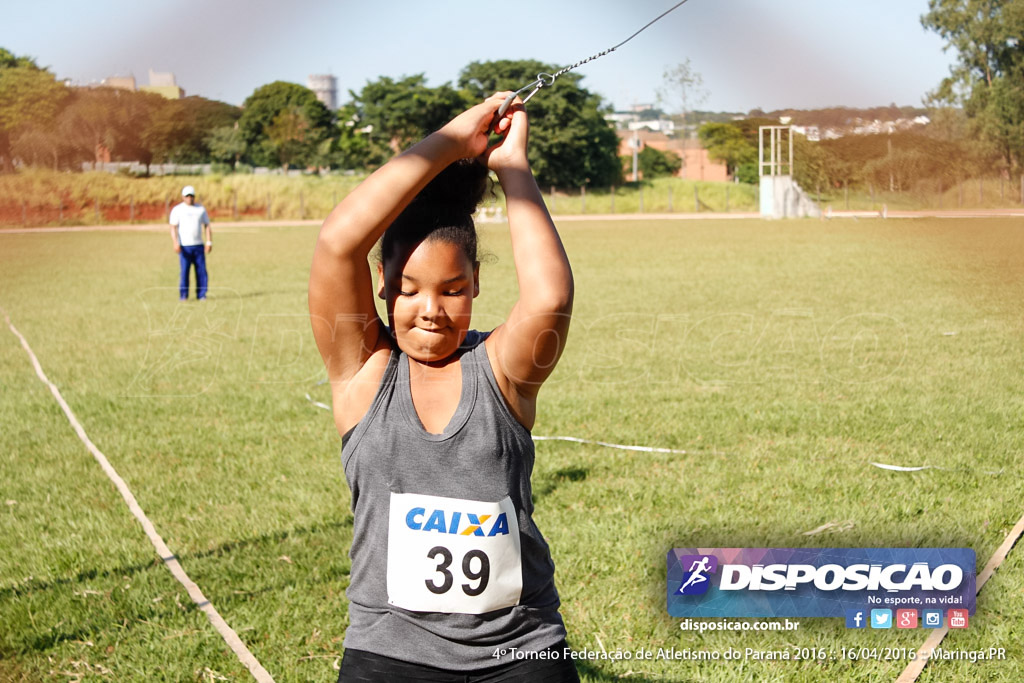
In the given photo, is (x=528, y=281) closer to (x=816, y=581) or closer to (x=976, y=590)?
(x=816, y=581)

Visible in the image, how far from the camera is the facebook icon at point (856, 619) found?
11.3 feet

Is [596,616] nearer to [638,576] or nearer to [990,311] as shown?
[638,576]

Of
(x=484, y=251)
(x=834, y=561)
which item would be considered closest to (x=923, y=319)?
(x=834, y=561)

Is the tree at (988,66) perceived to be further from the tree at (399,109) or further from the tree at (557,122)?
the tree at (557,122)

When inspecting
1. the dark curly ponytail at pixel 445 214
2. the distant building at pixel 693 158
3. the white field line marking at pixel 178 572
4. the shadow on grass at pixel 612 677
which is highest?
the distant building at pixel 693 158

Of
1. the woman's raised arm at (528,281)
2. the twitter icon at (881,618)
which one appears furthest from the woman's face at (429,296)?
the twitter icon at (881,618)

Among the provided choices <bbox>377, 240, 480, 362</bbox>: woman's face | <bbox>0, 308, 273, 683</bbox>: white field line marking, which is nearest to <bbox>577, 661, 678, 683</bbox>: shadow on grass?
<bbox>0, 308, 273, 683</bbox>: white field line marking

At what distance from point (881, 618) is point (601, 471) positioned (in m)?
2.08

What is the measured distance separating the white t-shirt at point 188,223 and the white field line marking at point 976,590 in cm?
1207

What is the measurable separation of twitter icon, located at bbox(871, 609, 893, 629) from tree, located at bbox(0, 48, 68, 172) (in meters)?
3.35

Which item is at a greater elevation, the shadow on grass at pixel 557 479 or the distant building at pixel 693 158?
the distant building at pixel 693 158

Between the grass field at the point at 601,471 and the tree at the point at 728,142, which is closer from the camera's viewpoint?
the grass field at the point at 601,471

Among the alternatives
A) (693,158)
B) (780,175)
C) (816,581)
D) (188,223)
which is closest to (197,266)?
(188,223)

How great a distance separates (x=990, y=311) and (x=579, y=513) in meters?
7.26
